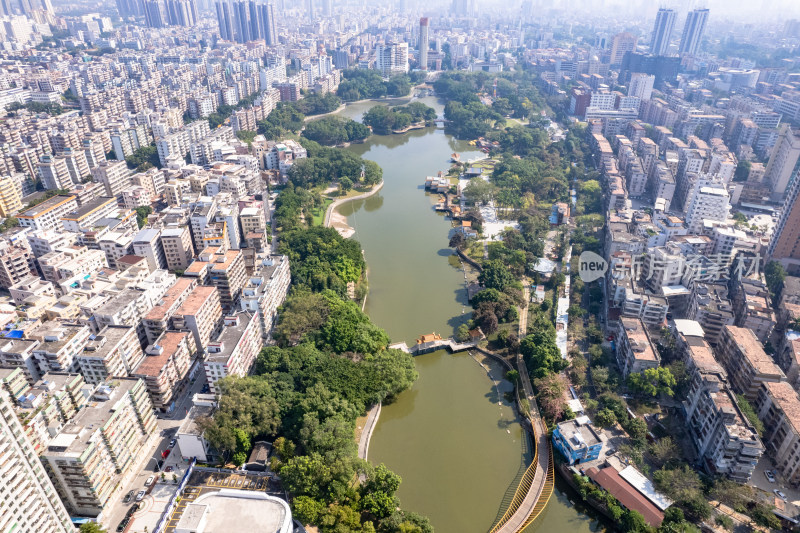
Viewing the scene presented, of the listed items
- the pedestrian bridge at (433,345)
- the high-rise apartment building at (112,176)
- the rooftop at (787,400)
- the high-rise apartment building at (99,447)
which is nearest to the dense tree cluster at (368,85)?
the high-rise apartment building at (112,176)

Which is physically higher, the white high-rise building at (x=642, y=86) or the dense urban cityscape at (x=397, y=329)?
the white high-rise building at (x=642, y=86)

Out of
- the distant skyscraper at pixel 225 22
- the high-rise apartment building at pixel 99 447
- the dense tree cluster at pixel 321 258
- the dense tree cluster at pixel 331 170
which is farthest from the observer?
the distant skyscraper at pixel 225 22

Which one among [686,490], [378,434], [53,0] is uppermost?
[53,0]

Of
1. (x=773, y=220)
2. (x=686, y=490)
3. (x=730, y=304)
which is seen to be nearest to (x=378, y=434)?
(x=686, y=490)

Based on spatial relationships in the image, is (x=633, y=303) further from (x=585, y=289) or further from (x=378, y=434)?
(x=378, y=434)

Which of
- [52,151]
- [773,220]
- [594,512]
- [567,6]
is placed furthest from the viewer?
[567,6]

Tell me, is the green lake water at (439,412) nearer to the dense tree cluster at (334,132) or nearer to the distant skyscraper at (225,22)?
the dense tree cluster at (334,132)

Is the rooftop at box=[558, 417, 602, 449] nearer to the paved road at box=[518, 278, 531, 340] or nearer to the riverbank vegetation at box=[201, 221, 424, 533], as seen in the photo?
the riverbank vegetation at box=[201, 221, 424, 533]

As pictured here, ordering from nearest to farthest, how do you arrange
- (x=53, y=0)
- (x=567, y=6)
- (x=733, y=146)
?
(x=733, y=146) → (x=53, y=0) → (x=567, y=6)
